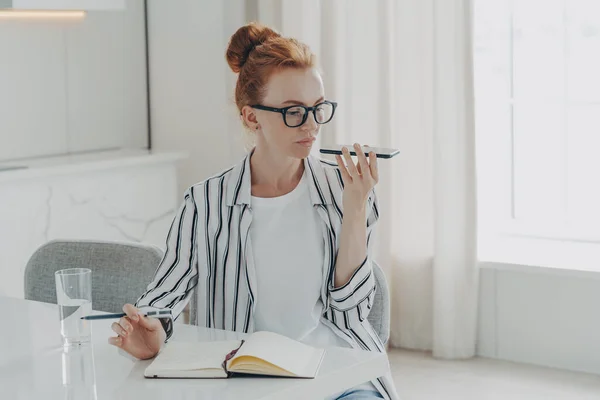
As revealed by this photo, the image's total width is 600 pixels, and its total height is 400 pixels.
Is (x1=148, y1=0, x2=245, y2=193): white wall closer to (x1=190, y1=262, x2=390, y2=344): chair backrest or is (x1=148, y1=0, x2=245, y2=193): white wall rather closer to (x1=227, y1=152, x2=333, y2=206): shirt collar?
(x1=227, y1=152, x2=333, y2=206): shirt collar

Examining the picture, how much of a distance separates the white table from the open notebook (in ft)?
0.04

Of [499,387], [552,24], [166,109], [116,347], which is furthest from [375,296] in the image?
[166,109]

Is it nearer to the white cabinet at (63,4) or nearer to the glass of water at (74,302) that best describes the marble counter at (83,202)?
the white cabinet at (63,4)

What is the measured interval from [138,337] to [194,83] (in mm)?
2679

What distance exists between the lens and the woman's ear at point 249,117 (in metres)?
2.11

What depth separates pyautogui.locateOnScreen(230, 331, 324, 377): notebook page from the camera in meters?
1.52

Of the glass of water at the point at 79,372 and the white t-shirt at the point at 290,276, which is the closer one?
the glass of water at the point at 79,372

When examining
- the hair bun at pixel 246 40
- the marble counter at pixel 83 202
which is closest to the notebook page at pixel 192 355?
the hair bun at pixel 246 40

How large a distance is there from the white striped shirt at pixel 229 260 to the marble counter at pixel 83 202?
1.50 meters

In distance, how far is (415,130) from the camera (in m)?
3.80

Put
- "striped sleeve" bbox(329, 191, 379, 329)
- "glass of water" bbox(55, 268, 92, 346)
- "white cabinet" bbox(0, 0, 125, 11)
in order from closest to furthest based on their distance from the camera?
"glass of water" bbox(55, 268, 92, 346)
"striped sleeve" bbox(329, 191, 379, 329)
"white cabinet" bbox(0, 0, 125, 11)

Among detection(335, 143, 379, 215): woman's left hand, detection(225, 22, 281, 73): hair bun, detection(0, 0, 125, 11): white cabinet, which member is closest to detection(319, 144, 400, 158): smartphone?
detection(335, 143, 379, 215): woman's left hand

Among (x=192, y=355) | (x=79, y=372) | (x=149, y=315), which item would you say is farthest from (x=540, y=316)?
(x=79, y=372)

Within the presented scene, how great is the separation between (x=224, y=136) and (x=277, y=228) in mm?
2163
